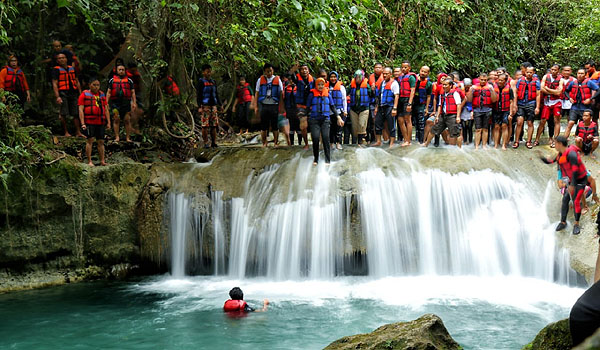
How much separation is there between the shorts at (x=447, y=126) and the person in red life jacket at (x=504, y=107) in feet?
2.66

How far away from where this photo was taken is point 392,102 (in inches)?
464

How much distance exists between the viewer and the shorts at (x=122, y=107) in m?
12.2

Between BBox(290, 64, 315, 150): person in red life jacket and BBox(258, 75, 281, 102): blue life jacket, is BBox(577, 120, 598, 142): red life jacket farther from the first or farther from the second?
BBox(258, 75, 281, 102): blue life jacket

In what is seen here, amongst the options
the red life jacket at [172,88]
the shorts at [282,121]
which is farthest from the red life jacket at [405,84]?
the red life jacket at [172,88]

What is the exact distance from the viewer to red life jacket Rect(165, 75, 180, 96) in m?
13.8

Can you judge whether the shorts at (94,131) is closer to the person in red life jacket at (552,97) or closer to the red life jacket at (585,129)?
the person in red life jacket at (552,97)

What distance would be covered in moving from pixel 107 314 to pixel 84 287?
1902 millimetres

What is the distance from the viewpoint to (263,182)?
11.2 meters

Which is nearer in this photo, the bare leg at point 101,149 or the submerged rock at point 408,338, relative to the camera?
the submerged rock at point 408,338

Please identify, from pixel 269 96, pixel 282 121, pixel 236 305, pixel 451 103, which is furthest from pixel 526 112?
pixel 236 305

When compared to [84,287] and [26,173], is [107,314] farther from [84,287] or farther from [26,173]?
[26,173]

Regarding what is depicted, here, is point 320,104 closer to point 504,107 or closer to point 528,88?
point 504,107

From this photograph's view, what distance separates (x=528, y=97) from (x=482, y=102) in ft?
3.05

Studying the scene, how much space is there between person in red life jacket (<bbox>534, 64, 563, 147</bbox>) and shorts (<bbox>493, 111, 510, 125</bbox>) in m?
0.74
